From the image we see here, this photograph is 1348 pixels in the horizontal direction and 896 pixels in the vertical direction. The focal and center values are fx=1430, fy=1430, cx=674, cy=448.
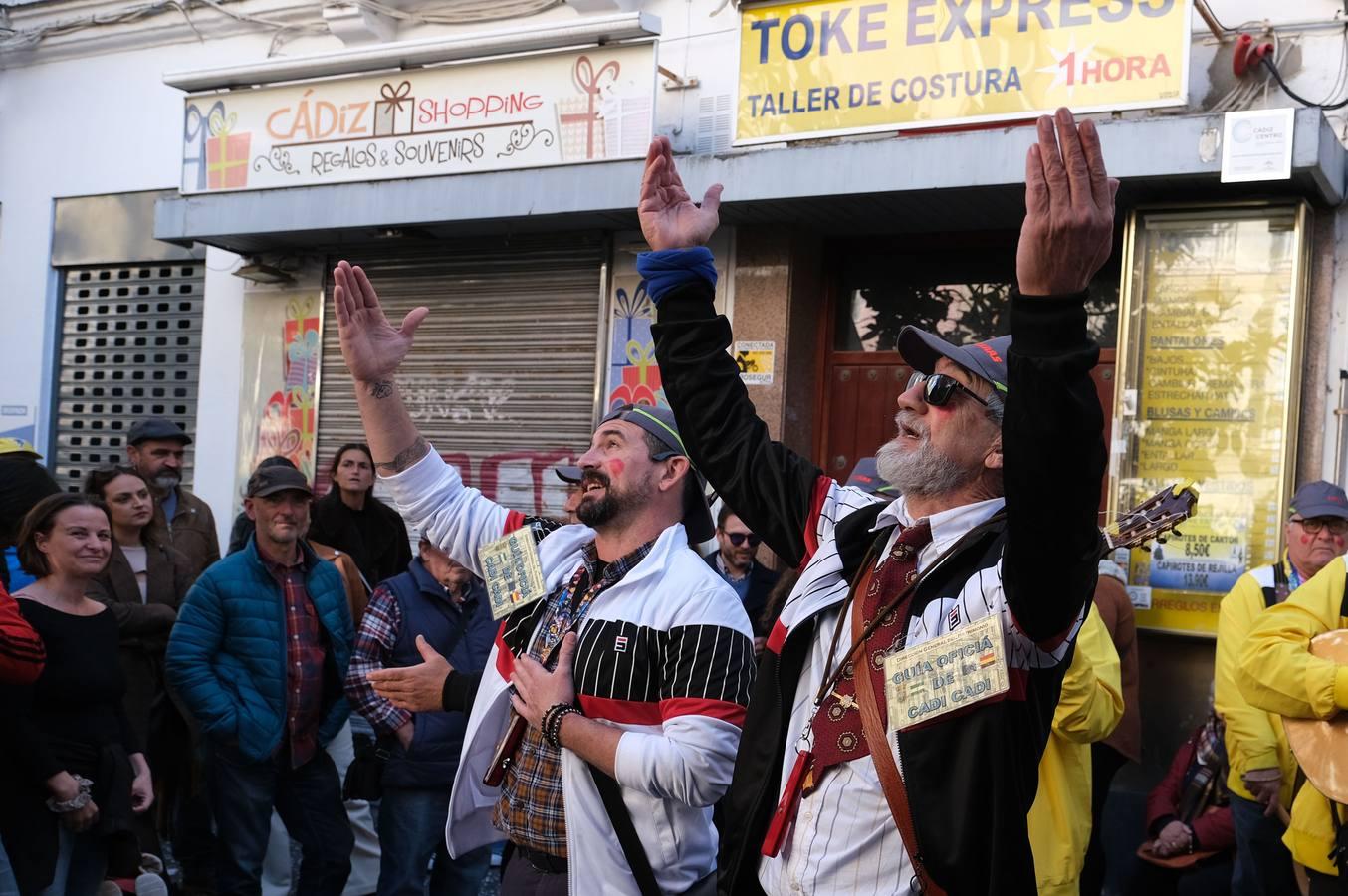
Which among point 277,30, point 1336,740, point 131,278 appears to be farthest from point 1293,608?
point 131,278

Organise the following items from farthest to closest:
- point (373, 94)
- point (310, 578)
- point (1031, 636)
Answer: point (373, 94) → point (310, 578) → point (1031, 636)

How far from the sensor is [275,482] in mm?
6297

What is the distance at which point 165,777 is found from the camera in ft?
22.5

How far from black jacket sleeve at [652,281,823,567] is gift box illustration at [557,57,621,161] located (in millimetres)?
6412

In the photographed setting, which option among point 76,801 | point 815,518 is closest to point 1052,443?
point 815,518

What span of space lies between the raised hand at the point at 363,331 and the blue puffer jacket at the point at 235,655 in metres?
2.54

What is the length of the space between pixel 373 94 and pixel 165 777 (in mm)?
5232

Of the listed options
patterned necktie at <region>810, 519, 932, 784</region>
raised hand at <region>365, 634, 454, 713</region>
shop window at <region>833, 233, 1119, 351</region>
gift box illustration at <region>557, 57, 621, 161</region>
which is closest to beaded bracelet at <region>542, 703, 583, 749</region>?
raised hand at <region>365, 634, 454, 713</region>

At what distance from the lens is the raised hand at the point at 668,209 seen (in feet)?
10.3

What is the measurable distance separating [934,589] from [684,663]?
3.52 ft

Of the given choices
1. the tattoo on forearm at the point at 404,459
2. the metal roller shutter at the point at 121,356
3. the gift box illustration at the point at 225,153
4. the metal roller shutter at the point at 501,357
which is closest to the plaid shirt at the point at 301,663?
the tattoo on forearm at the point at 404,459

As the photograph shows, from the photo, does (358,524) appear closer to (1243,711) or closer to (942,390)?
(1243,711)

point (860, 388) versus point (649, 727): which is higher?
point (860, 388)

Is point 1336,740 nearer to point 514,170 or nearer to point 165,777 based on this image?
point 165,777
